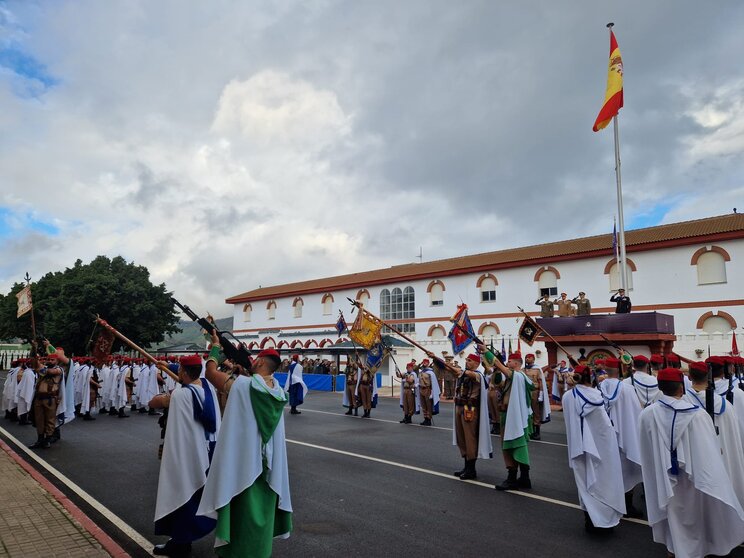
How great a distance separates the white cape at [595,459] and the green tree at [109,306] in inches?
1559

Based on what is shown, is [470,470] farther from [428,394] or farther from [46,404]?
[46,404]

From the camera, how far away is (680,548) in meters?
4.48

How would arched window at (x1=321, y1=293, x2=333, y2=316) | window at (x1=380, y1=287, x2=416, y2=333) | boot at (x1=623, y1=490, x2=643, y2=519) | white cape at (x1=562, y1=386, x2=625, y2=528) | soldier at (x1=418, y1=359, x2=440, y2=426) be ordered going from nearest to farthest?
1. white cape at (x1=562, y1=386, x2=625, y2=528)
2. boot at (x1=623, y1=490, x2=643, y2=519)
3. soldier at (x1=418, y1=359, x2=440, y2=426)
4. window at (x1=380, y1=287, x2=416, y2=333)
5. arched window at (x1=321, y1=293, x2=333, y2=316)

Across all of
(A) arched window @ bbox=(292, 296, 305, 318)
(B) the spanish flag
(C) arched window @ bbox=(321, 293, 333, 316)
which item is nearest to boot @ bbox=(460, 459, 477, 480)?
(B) the spanish flag

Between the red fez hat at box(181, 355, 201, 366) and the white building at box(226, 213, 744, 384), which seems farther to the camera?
the white building at box(226, 213, 744, 384)

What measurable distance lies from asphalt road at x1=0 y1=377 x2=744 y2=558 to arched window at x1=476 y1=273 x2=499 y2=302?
71.1 feet

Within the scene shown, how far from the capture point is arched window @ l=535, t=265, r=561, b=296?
30594 mm

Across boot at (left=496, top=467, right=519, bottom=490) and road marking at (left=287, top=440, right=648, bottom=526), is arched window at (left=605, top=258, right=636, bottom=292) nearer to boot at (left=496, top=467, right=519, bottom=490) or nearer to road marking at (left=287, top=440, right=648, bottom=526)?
road marking at (left=287, top=440, right=648, bottom=526)

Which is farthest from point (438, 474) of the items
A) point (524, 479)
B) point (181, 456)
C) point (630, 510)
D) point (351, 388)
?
point (351, 388)

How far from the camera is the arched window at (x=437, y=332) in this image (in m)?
35.3

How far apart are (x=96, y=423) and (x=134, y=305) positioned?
97.7ft

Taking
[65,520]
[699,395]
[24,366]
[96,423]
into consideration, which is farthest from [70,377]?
[699,395]

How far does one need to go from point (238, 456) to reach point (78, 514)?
325 cm

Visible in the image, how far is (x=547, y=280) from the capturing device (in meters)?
31.0
